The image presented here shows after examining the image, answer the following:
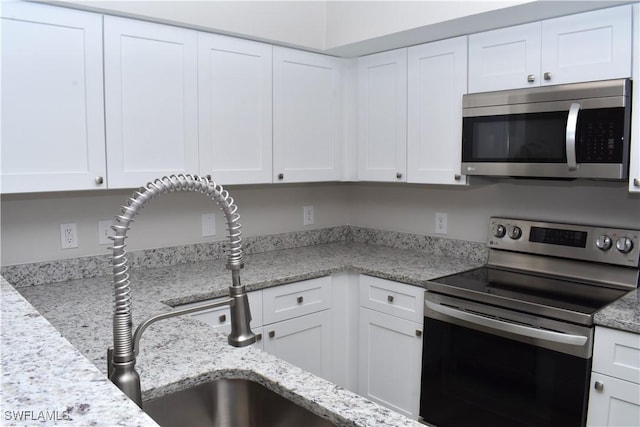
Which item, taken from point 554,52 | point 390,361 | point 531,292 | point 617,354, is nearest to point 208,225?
point 390,361

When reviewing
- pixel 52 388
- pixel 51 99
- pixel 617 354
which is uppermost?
pixel 51 99

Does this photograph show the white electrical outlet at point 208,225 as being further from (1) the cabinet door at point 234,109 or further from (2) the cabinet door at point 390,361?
(2) the cabinet door at point 390,361

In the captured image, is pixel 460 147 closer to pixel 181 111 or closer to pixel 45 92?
pixel 181 111

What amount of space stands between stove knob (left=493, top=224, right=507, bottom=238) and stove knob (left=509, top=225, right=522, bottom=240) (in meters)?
0.03

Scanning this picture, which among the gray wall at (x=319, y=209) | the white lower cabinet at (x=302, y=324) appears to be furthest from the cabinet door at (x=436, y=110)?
the white lower cabinet at (x=302, y=324)

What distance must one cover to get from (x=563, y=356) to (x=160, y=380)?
147 cm

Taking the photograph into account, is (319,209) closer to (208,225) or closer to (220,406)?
(208,225)

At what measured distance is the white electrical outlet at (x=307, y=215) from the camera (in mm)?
3348

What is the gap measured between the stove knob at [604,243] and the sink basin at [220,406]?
180 cm

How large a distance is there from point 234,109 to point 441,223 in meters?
1.35

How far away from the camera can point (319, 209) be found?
345 centimetres

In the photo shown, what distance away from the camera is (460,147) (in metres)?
2.59

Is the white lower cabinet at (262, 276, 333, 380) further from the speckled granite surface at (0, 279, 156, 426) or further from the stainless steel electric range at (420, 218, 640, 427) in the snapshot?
the speckled granite surface at (0, 279, 156, 426)

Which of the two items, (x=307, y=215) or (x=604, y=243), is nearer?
(x=604, y=243)
